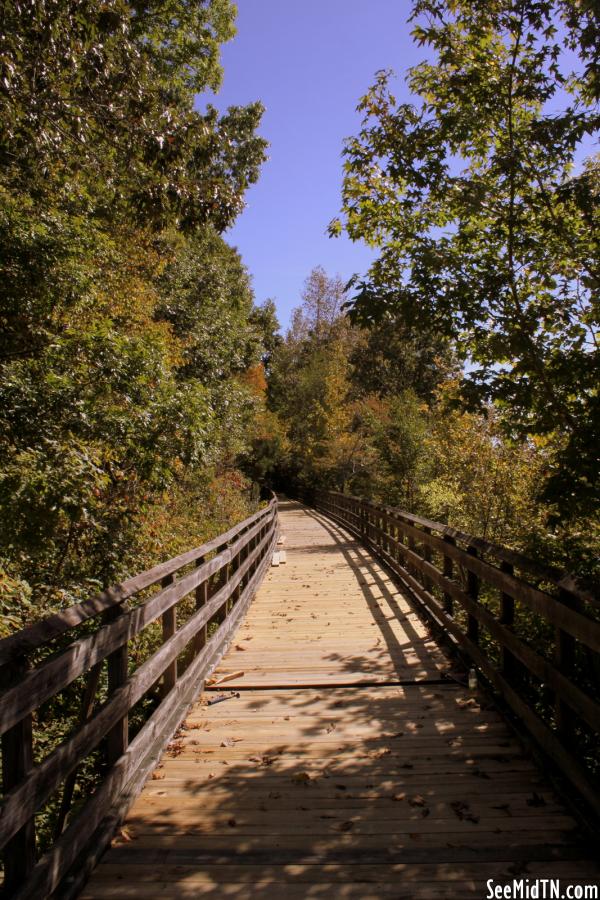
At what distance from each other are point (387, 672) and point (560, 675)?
2.81m

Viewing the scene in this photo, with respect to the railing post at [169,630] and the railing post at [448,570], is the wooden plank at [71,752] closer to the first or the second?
the railing post at [169,630]

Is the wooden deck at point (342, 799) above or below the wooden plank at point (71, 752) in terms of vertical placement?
below

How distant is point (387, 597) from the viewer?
9969mm

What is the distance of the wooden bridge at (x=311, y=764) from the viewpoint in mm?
2729

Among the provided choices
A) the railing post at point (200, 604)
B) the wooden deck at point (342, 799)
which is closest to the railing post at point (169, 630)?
the wooden deck at point (342, 799)

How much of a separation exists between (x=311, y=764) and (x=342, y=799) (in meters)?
0.55

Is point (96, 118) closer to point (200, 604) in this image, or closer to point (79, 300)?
point (79, 300)

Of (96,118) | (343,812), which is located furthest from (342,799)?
(96,118)

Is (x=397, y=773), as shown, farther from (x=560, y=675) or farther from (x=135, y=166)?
(x=135, y=166)

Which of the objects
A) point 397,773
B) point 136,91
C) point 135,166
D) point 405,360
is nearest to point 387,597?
point 397,773

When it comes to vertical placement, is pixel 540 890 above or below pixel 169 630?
below

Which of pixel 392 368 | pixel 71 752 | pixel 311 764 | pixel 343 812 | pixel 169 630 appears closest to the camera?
pixel 71 752

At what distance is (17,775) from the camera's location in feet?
7.62

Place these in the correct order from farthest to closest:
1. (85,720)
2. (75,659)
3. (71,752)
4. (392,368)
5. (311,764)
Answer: (392,368)
(311,764)
(85,720)
(75,659)
(71,752)
